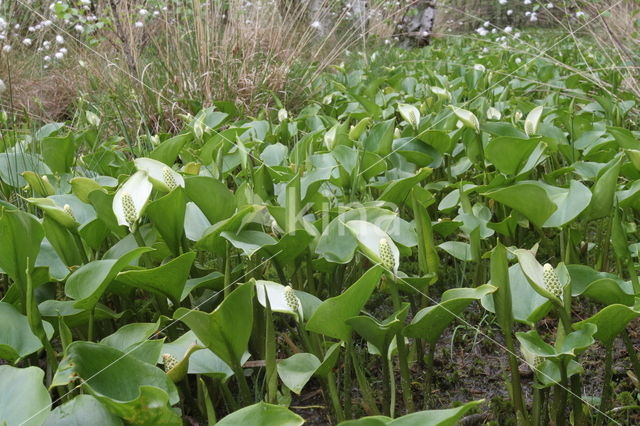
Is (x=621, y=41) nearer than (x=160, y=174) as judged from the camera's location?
No

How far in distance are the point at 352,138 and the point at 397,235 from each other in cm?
68

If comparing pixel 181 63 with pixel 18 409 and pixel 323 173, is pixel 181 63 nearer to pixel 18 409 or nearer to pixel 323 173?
pixel 323 173

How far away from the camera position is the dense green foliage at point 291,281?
0.86 metres

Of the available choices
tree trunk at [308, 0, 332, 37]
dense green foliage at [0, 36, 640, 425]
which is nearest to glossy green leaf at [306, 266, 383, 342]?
dense green foliage at [0, 36, 640, 425]

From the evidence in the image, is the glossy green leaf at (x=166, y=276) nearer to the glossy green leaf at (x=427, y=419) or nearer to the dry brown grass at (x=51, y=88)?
the glossy green leaf at (x=427, y=419)

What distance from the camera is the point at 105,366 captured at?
83cm

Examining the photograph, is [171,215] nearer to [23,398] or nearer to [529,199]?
[23,398]

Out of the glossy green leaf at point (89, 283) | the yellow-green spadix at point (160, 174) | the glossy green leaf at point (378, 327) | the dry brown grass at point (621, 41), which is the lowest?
the dry brown grass at point (621, 41)

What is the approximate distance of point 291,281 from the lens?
4.38ft

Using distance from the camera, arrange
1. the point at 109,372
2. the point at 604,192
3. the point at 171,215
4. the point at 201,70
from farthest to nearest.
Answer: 1. the point at 201,70
2. the point at 604,192
3. the point at 171,215
4. the point at 109,372

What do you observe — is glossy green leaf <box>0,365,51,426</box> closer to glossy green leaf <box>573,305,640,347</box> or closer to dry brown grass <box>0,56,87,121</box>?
glossy green leaf <box>573,305,640,347</box>

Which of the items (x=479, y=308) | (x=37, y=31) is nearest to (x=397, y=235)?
(x=479, y=308)

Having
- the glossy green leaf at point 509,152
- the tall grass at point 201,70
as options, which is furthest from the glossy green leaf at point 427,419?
the tall grass at point 201,70

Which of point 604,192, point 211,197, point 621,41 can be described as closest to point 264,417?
point 211,197
